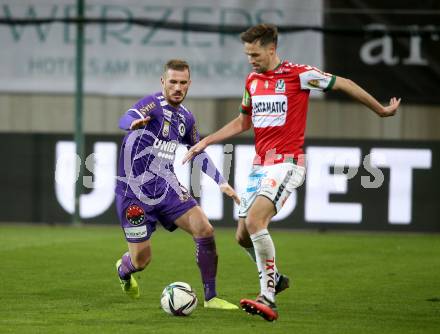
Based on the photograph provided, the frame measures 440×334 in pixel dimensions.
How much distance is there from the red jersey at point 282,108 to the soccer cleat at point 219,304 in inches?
46.1

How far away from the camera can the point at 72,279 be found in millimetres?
10117

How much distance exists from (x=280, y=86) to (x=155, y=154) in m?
1.35

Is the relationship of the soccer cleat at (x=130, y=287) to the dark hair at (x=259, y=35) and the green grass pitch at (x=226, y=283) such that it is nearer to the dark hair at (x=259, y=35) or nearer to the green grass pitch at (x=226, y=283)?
the green grass pitch at (x=226, y=283)

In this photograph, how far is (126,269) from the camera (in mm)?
8688

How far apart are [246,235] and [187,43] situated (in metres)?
9.05

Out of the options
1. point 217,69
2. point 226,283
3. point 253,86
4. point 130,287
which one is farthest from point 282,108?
point 217,69

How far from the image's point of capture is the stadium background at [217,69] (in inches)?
634

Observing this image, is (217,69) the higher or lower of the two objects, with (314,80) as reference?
lower

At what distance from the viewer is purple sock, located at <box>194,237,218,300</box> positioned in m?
8.31

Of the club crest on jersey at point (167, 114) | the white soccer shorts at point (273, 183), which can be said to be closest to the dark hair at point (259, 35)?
the white soccer shorts at point (273, 183)

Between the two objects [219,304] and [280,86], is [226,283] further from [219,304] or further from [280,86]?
[280,86]

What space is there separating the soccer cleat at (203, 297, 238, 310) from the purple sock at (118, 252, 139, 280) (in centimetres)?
75

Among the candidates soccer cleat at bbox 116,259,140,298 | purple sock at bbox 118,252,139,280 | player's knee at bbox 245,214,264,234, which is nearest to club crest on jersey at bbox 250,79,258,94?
player's knee at bbox 245,214,264,234

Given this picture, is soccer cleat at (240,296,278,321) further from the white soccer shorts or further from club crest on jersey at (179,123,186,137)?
club crest on jersey at (179,123,186,137)
